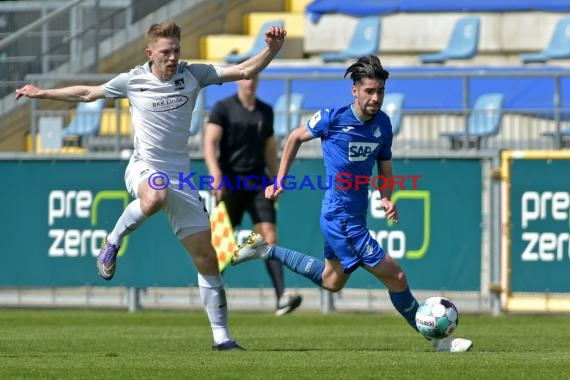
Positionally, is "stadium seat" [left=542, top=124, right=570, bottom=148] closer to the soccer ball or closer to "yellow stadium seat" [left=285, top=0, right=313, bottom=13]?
the soccer ball

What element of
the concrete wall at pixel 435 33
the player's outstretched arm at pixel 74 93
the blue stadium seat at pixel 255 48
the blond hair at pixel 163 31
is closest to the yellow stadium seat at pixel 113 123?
the blue stadium seat at pixel 255 48

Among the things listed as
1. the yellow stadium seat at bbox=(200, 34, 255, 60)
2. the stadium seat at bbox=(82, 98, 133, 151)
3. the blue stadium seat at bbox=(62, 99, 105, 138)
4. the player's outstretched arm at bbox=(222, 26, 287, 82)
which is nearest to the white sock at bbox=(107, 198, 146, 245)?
the player's outstretched arm at bbox=(222, 26, 287, 82)

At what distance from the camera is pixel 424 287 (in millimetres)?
16891

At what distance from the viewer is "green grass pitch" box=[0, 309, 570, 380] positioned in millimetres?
10273

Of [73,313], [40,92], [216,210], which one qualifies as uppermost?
[40,92]

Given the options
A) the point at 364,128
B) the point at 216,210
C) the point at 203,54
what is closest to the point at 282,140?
the point at 216,210

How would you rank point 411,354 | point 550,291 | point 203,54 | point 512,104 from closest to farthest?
point 411,354, point 550,291, point 512,104, point 203,54

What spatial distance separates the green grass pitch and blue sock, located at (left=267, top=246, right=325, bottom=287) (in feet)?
1.92

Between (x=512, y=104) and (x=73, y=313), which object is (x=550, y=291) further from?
(x=73, y=313)

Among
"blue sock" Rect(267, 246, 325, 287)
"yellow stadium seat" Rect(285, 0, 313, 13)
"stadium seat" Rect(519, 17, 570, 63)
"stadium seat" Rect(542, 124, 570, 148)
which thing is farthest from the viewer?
"yellow stadium seat" Rect(285, 0, 313, 13)

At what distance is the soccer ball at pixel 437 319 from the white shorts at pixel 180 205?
5.86ft

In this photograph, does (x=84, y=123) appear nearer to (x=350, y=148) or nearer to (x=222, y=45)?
(x=350, y=148)

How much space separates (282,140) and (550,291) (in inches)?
147

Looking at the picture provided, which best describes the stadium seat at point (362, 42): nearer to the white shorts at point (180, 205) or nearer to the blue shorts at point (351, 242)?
the blue shorts at point (351, 242)
